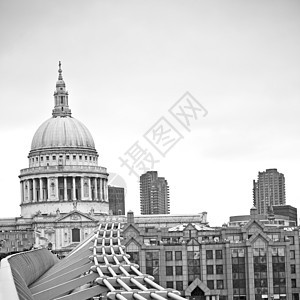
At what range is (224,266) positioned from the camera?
91875mm

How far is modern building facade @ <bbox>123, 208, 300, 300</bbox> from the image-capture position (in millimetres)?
90188

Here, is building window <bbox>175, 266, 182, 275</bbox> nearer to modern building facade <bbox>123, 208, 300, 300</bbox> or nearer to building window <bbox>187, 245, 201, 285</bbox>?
modern building facade <bbox>123, 208, 300, 300</bbox>

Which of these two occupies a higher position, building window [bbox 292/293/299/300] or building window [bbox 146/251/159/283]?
building window [bbox 146/251/159/283]

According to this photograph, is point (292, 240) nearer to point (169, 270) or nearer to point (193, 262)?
point (193, 262)

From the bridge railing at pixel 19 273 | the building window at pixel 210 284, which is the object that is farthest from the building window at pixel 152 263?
the bridge railing at pixel 19 273

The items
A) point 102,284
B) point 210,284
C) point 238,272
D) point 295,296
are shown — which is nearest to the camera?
point 102,284

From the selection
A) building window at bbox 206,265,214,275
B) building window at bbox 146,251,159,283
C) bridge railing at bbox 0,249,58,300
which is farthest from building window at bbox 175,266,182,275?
bridge railing at bbox 0,249,58,300

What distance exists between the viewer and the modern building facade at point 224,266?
296 feet

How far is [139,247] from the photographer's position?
93125 millimetres

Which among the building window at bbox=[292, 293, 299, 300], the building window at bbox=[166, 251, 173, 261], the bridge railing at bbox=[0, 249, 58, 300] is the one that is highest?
the building window at bbox=[166, 251, 173, 261]

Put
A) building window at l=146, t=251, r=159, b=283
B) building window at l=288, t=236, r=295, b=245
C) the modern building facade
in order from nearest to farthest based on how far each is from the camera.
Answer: the modern building facade
building window at l=146, t=251, r=159, b=283
building window at l=288, t=236, r=295, b=245

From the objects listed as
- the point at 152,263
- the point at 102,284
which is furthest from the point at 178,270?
the point at 102,284

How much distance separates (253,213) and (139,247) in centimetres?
1141

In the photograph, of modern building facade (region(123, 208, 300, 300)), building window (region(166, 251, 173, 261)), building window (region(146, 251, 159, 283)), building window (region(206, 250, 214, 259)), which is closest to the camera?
modern building facade (region(123, 208, 300, 300))
